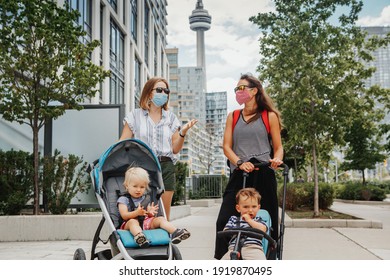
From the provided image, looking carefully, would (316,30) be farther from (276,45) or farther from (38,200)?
(38,200)

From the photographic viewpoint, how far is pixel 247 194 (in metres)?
3.39

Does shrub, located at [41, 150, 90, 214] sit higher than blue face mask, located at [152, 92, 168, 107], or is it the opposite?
blue face mask, located at [152, 92, 168, 107]

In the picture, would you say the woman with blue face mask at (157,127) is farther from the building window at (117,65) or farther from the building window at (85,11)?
the building window at (117,65)

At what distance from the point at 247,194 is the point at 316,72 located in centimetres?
621

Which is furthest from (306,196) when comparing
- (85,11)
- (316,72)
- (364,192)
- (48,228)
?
(364,192)

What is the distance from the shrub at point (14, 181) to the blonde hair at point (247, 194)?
4.60 metres

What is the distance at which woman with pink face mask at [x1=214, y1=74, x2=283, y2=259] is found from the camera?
3.58 m

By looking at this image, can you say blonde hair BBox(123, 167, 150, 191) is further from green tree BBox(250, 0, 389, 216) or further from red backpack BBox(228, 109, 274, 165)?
green tree BBox(250, 0, 389, 216)

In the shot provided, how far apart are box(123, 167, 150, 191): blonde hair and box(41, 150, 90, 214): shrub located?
3.85 metres

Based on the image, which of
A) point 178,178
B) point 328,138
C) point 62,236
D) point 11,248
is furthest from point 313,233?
point 178,178

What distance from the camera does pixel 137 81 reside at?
8.36 metres

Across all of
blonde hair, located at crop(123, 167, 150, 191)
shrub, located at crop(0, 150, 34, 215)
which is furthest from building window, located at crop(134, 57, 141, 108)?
blonde hair, located at crop(123, 167, 150, 191)

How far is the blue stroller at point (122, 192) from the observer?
346cm

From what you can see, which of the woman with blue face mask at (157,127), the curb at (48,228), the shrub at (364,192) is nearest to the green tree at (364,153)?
the shrub at (364,192)
